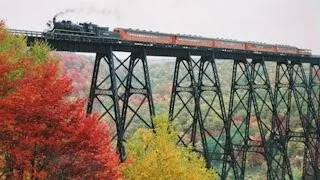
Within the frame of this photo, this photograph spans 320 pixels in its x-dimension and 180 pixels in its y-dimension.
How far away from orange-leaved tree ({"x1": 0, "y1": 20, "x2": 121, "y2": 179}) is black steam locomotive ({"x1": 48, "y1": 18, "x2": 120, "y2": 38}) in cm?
776

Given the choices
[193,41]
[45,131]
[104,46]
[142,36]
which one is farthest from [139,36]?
[45,131]

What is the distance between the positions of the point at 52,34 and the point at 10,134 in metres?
8.08

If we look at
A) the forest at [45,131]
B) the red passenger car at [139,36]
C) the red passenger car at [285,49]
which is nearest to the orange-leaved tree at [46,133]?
the forest at [45,131]

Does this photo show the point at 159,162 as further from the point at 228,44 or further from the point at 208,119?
the point at 208,119

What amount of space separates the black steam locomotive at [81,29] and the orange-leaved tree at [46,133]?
306 inches

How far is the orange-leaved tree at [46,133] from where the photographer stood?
13820 mm

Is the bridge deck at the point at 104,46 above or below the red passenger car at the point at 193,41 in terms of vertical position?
below

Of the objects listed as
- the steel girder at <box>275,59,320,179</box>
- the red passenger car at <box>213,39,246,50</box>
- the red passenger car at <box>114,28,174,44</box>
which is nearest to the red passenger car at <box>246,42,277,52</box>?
the red passenger car at <box>213,39,246,50</box>

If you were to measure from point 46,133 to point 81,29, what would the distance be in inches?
407

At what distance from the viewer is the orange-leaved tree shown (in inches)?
544

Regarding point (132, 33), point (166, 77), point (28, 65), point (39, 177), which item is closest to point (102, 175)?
point (39, 177)

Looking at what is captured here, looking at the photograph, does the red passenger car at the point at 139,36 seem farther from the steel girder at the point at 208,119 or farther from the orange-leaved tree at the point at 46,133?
the orange-leaved tree at the point at 46,133

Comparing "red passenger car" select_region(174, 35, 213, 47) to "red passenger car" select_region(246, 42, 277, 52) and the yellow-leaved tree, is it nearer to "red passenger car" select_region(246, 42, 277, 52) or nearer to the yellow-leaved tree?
"red passenger car" select_region(246, 42, 277, 52)

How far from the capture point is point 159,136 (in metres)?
18.9
